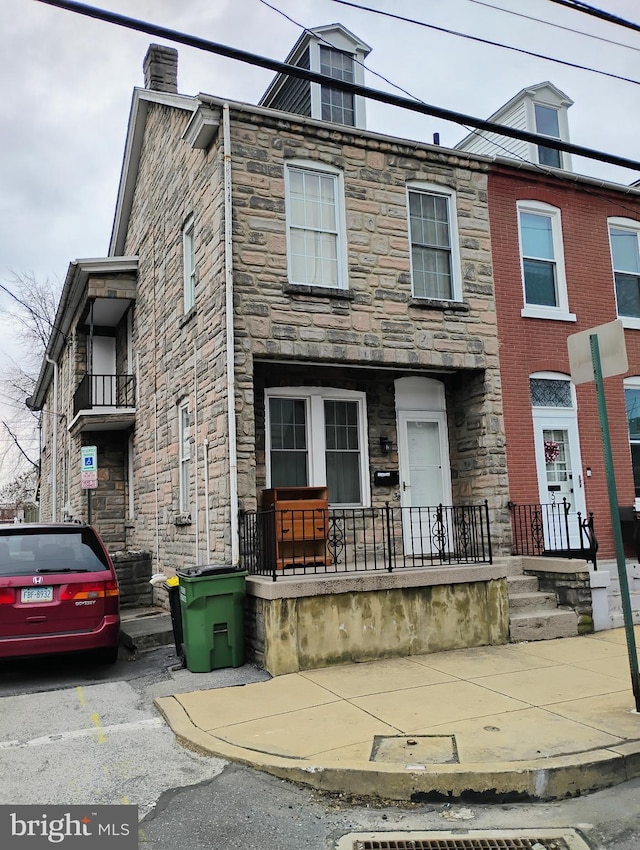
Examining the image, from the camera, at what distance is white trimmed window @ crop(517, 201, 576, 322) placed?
12.0 metres

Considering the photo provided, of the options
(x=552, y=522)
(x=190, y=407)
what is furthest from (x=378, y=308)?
(x=552, y=522)

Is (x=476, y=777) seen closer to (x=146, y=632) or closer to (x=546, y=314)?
(x=146, y=632)

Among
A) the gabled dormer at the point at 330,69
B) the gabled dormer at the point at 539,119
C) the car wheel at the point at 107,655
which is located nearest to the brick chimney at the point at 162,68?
the gabled dormer at the point at 330,69

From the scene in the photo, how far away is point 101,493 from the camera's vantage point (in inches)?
619

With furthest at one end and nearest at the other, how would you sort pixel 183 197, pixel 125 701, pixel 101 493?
pixel 101 493
pixel 183 197
pixel 125 701

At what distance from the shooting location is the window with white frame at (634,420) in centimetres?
1229

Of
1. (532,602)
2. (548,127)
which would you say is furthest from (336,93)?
(532,602)

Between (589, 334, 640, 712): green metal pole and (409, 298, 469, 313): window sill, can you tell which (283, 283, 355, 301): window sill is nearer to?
(409, 298, 469, 313): window sill

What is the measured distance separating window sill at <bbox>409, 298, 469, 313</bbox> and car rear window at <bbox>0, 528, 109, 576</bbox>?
5628 millimetres

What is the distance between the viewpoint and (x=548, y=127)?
47.8 ft

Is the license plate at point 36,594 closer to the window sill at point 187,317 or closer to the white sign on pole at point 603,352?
the window sill at point 187,317

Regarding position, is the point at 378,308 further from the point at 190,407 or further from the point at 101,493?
the point at 101,493

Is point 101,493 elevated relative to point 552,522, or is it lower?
elevated

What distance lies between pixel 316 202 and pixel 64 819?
27.8 ft
